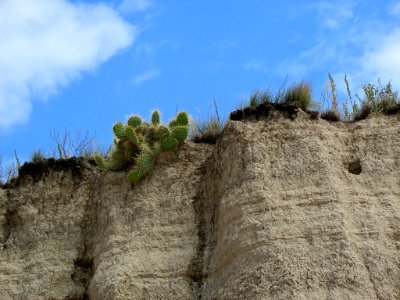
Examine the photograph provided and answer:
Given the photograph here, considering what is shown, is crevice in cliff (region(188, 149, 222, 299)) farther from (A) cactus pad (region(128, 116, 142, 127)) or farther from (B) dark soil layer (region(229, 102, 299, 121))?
(A) cactus pad (region(128, 116, 142, 127))

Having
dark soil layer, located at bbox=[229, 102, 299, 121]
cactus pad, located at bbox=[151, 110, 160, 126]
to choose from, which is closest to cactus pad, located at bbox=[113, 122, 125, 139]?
cactus pad, located at bbox=[151, 110, 160, 126]

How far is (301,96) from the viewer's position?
39.1ft

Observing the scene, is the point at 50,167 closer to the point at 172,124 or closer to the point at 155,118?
the point at 155,118

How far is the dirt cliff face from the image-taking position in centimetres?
990

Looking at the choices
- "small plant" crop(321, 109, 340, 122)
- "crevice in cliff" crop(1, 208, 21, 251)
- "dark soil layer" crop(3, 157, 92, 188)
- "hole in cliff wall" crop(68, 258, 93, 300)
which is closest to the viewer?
"small plant" crop(321, 109, 340, 122)

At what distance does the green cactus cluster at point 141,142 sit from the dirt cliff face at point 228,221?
0.17m

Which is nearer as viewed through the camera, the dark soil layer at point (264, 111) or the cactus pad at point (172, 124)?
the dark soil layer at point (264, 111)

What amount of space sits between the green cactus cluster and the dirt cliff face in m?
0.17

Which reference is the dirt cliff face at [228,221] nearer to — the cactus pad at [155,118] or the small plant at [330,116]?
the small plant at [330,116]

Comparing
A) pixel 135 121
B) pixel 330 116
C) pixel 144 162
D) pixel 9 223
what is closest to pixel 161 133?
pixel 135 121

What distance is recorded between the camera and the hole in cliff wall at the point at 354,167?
11078mm

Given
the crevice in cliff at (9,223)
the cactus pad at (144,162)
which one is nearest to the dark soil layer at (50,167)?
the crevice in cliff at (9,223)

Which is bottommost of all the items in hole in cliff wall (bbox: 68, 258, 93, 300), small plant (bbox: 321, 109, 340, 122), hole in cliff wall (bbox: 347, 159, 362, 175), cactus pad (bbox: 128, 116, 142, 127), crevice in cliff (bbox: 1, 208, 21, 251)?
hole in cliff wall (bbox: 68, 258, 93, 300)

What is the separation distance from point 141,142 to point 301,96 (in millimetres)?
2278
